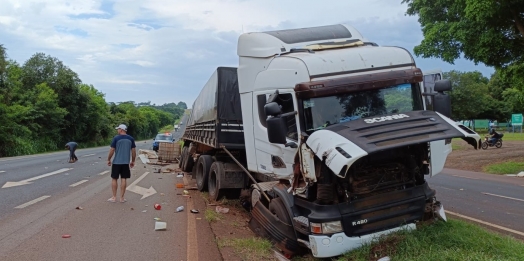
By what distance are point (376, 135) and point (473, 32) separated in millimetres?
13269

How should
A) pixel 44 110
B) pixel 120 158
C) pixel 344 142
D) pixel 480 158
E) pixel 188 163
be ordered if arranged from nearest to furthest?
pixel 344 142
pixel 120 158
pixel 188 163
pixel 480 158
pixel 44 110

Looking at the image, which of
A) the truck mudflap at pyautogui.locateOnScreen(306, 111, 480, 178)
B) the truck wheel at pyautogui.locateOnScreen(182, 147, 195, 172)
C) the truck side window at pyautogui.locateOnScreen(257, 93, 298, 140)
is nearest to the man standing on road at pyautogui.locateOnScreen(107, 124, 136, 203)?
the truck side window at pyautogui.locateOnScreen(257, 93, 298, 140)

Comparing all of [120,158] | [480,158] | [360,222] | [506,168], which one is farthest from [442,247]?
[480,158]

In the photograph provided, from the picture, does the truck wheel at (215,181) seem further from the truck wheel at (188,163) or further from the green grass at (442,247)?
the truck wheel at (188,163)

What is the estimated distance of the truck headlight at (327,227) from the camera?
5473 millimetres

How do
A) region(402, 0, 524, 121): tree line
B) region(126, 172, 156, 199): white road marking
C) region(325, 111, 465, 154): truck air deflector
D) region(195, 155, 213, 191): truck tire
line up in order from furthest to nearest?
1. region(402, 0, 524, 121): tree line
2. region(126, 172, 156, 199): white road marking
3. region(195, 155, 213, 191): truck tire
4. region(325, 111, 465, 154): truck air deflector

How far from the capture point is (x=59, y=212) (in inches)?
358

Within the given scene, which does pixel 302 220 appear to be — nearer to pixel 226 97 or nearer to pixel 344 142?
pixel 344 142

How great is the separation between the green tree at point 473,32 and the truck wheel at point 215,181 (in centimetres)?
987

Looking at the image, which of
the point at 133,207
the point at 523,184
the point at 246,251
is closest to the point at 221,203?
the point at 133,207

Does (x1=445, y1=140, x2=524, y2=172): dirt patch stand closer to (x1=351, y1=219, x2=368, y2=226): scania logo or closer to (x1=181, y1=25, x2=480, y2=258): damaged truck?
(x1=181, y1=25, x2=480, y2=258): damaged truck

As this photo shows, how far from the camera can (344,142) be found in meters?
5.12

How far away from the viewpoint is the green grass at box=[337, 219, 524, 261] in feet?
15.9

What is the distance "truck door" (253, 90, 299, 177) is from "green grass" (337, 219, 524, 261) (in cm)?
163
